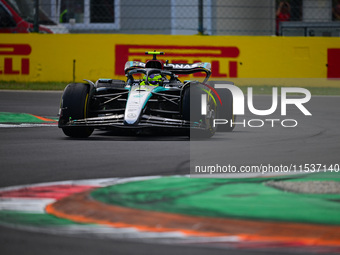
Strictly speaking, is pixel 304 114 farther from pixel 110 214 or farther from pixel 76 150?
pixel 110 214

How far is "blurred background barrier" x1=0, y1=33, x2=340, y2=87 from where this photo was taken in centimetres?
1883

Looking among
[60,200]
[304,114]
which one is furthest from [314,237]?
[304,114]

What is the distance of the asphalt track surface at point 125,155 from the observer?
14.5 feet

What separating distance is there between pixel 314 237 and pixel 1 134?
6665 millimetres

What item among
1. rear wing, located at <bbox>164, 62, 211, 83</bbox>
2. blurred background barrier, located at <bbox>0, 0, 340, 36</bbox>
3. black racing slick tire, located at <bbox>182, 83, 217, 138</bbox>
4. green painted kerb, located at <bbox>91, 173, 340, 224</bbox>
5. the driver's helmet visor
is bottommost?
green painted kerb, located at <bbox>91, 173, 340, 224</bbox>

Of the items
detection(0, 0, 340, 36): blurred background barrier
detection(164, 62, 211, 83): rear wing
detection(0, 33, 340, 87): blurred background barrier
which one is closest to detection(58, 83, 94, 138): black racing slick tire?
detection(164, 62, 211, 83): rear wing

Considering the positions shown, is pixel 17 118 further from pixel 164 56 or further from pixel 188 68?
pixel 164 56

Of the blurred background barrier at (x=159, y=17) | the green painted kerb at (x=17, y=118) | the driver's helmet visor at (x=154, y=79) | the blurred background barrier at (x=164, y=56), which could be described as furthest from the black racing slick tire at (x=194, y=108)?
the blurred background barrier at (x=159, y=17)

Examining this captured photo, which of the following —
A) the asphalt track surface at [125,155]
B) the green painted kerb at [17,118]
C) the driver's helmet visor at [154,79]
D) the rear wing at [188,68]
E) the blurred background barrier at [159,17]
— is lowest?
the asphalt track surface at [125,155]

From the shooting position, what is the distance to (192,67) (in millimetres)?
11227

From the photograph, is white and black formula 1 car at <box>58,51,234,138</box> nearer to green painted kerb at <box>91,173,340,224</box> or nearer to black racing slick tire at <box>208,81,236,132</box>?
black racing slick tire at <box>208,81,236,132</box>

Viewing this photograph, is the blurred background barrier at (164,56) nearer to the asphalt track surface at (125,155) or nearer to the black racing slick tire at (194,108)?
the asphalt track surface at (125,155)

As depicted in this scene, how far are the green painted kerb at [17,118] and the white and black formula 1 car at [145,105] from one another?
2153 millimetres

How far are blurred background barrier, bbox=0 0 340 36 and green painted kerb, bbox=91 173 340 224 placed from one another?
14.9m
